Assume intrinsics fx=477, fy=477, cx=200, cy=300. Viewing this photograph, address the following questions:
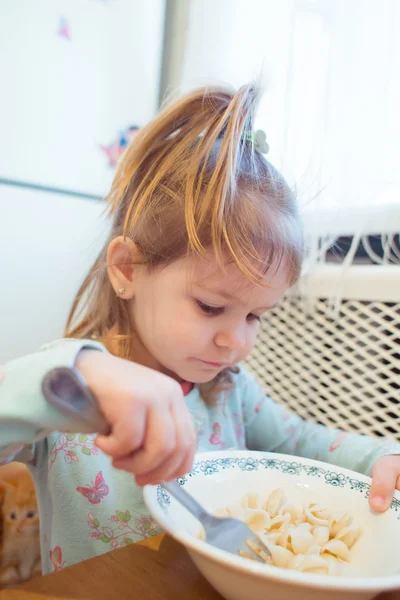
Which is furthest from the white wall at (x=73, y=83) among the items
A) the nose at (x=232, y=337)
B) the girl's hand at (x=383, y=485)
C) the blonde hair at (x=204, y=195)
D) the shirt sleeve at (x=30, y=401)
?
the girl's hand at (x=383, y=485)

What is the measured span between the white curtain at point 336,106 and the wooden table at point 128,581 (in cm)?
51

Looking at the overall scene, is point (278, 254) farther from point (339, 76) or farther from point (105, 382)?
point (339, 76)

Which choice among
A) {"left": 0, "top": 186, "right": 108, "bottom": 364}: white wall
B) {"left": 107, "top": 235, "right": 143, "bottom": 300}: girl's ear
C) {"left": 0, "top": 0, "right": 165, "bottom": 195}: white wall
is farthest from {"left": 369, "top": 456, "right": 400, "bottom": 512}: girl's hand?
{"left": 0, "top": 0, "right": 165, "bottom": 195}: white wall

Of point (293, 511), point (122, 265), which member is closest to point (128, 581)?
point (293, 511)

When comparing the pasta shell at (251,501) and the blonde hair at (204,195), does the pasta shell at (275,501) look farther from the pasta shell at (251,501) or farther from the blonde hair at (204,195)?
the blonde hair at (204,195)

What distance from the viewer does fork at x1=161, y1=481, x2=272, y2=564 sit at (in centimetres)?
40

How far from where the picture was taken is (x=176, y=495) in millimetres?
401

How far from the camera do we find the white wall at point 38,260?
1.17 m

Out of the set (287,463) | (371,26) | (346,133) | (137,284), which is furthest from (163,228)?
(371,26)

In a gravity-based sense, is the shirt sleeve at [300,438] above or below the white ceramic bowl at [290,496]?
below

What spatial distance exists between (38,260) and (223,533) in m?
0.98

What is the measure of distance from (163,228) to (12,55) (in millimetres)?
821

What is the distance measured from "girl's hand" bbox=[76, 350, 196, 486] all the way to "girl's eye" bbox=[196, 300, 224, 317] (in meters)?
0.24

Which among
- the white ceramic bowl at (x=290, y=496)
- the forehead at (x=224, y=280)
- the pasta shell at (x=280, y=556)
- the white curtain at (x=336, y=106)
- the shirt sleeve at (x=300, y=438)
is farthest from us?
the white curtain at (x=336, y=106)
